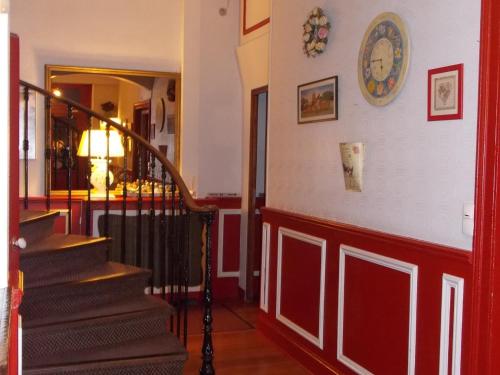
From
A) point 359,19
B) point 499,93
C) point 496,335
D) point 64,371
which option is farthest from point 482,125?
point 64,371

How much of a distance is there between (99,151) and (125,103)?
68cm

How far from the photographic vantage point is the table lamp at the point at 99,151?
518 centimetres

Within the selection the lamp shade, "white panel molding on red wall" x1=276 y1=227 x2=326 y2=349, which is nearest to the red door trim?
"white panel molding on red wall" x1=276 y1=227 x2=326 y2=349

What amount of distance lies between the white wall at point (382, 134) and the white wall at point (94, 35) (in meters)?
1.56

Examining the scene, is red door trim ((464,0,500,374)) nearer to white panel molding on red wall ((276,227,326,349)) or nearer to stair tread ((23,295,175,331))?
white panel molding on red wall ((276,227,326,349))

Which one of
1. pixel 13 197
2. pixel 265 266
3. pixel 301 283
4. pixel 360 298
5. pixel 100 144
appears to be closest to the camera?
pixel 13 197

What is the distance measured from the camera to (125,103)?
5.68m

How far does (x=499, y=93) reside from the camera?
7.76ft

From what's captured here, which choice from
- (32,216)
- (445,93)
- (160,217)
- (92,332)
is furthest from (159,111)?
(445,93)

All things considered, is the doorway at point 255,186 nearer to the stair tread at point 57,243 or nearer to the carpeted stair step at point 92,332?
the stair tread at point 57,243

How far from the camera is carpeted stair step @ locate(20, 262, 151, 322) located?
327cm

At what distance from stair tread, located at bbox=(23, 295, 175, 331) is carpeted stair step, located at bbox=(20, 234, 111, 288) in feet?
0.70

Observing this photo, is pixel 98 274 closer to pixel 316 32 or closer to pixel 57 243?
pixel 57 243

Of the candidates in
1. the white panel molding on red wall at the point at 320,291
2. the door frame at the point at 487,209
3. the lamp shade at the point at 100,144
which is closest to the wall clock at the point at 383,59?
the door frame at the point at 487,209
